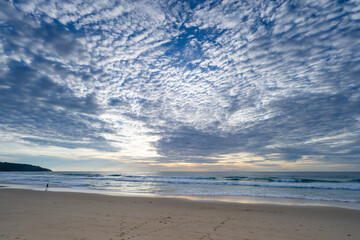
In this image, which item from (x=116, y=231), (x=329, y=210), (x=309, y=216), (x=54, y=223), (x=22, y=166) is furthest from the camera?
(x=22, y=166)

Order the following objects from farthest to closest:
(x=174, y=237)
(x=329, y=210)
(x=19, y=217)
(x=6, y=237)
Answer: (x=329, y=210) → (x=19, y=217) → (x=174, y=237) → (x=6, y=237)

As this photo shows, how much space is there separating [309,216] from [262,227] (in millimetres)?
4978

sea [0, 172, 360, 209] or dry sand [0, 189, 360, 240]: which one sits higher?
sea [0, 172, 360, 209]

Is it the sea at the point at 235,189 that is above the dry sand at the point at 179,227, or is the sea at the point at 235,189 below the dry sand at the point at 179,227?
above

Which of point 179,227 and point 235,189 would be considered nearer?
point 179,227

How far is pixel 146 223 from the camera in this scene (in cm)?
891

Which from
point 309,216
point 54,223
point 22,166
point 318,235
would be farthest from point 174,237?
point 22,166

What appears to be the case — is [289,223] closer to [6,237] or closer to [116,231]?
[116,231]

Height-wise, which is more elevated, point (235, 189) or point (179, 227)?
point (235, 189)

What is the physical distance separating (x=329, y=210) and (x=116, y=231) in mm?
14024

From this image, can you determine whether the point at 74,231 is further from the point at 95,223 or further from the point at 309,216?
the point at 309,216

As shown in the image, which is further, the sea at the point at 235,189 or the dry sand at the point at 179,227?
the sea at the point at 235,189

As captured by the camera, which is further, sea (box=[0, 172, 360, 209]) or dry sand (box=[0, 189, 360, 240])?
sea (box=[0, 172, 360, 209])

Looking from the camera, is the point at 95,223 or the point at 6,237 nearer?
the point at 6,237
